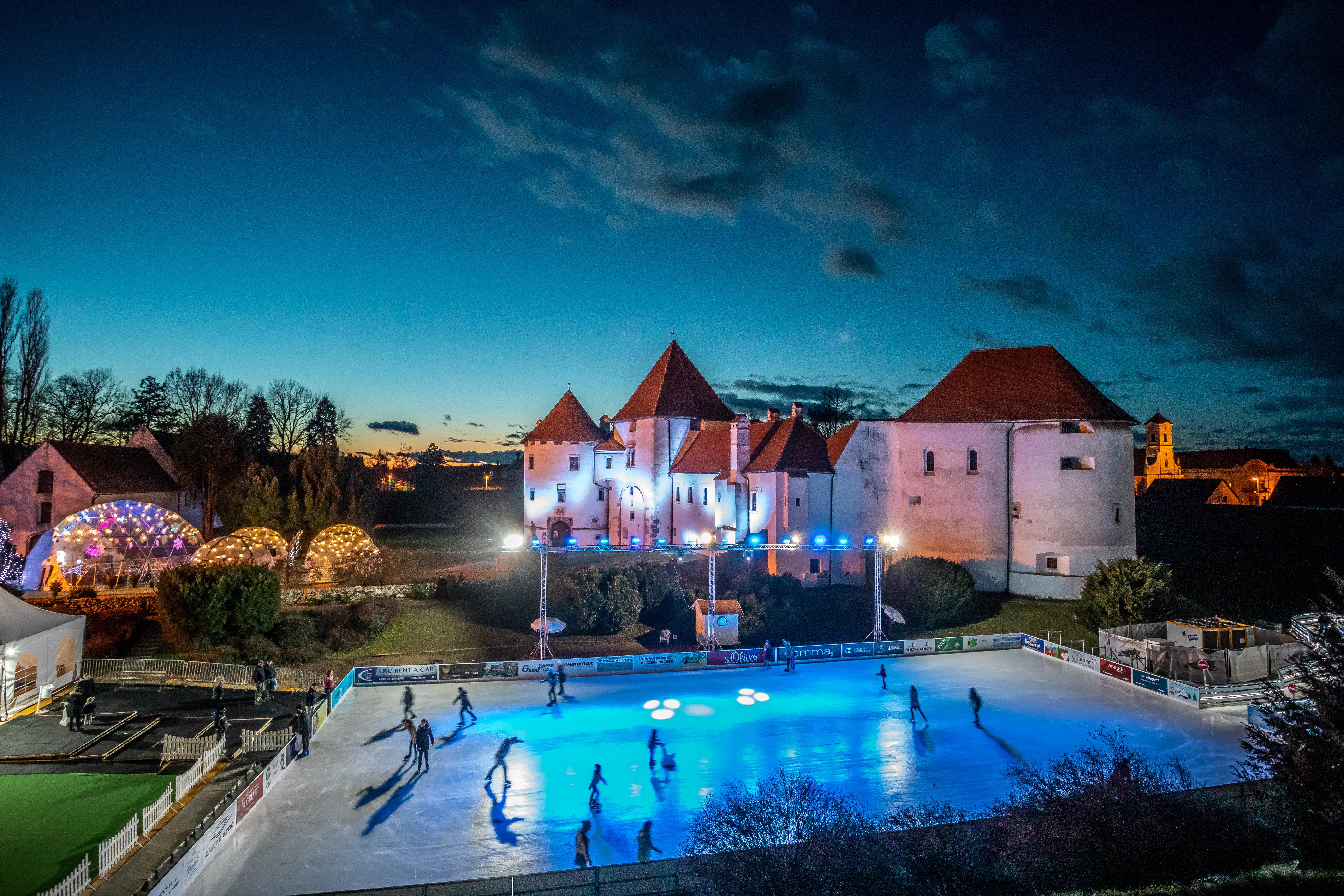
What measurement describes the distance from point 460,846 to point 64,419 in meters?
54.8

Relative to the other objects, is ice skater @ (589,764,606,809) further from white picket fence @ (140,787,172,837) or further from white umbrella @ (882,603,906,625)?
white umbrella @ (882,603,906,625)

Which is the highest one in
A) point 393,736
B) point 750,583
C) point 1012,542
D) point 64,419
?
point 64,419

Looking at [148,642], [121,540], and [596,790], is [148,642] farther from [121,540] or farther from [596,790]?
[596,790]

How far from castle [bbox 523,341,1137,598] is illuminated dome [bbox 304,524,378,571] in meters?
16.0

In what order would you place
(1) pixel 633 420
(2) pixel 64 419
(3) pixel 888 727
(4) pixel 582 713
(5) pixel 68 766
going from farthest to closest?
1. (2) pixel 64 419
2. (1) pixel 633 420
3. (4) pixel 582 713
4. (3) pixel 888 727
5. (5) pixel 68 766

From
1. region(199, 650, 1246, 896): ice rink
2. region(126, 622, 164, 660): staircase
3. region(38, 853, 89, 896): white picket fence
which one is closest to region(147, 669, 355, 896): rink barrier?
region(199, 650, 1246, 896): ice rink

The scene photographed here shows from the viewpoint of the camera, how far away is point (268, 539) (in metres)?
34.4

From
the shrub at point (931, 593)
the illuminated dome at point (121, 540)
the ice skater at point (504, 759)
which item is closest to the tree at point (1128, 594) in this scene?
the shrub at point (931, 593)

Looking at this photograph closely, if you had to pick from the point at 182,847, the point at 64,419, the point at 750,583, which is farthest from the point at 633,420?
the point at 64,419

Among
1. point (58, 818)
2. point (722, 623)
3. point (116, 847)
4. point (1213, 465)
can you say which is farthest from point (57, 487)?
point (1213, 465)

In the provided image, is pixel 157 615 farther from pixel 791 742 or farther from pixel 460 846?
pixel 791 742

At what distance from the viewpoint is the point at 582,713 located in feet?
66.9

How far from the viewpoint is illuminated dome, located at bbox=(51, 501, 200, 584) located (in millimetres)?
31266

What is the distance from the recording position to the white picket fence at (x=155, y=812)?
12156 millimetres
